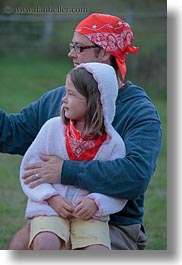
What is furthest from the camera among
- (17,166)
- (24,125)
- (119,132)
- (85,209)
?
(17,166)

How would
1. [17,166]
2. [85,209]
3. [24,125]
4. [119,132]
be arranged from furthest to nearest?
[17,166]
[24,125]
[119,132]
[85,209]

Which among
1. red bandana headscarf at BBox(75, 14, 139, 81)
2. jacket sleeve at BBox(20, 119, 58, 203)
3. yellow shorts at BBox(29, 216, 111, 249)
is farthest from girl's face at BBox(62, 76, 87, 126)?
yellow shorts at BBox(29, 216, 111, 249)

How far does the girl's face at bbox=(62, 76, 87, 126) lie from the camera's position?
286cm

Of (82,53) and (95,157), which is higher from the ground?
(82,53)

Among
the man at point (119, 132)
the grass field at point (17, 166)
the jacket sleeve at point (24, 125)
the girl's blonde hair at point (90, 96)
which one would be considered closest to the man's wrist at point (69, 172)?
the man at point (119, 132)

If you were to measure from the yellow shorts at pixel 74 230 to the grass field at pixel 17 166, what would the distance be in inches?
36.0

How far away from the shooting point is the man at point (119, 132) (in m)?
2.89

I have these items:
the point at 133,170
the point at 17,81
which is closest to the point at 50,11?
the point at 133,170

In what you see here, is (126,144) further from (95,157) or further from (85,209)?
(85,209)

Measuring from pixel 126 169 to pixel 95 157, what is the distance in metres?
0.12

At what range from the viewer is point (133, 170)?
114 inches

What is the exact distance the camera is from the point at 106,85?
287 cm

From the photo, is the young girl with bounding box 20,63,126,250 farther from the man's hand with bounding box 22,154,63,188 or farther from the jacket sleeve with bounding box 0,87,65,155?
the jacket sleeve with bounding box 0,87,65,155

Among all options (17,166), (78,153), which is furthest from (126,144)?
(17,166)
